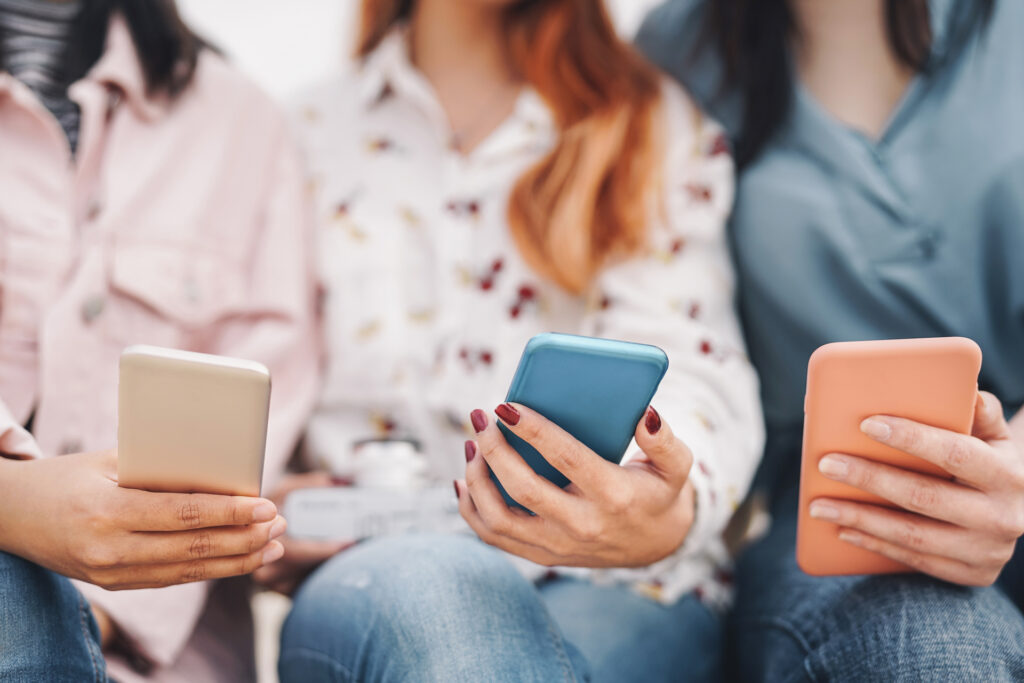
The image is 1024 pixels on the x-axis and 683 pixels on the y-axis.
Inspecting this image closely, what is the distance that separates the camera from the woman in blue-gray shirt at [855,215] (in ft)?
2.05

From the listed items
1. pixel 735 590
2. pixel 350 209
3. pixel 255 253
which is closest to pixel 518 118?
pixel 350 209

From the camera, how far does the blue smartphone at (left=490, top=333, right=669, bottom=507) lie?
0.46m

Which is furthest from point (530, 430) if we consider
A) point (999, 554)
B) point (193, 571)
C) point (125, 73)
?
point (125, 73)

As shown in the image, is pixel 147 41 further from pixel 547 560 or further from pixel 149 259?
pixel 547 560

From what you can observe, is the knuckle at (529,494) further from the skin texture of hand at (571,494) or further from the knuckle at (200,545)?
the knuckle at (200,545)

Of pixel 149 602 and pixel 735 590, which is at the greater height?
pixel 149 602

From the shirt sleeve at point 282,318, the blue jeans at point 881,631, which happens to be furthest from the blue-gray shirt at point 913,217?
the shirt sleeve at point 282,318

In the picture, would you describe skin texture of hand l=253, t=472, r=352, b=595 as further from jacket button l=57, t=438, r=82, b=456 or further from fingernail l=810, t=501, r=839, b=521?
fingernail l=810, t=501, r=839, b=521

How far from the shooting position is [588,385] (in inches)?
18.6

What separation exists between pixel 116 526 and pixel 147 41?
0.53 m

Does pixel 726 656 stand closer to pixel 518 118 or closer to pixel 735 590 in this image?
pixel 735 590

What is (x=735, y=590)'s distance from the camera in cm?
79

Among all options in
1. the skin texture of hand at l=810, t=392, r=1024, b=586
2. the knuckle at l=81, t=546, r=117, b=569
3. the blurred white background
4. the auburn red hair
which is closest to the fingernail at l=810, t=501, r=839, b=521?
the skin texture of hand at l=810, t=392, r=1024, b=586

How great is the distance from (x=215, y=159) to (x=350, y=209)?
145mm
